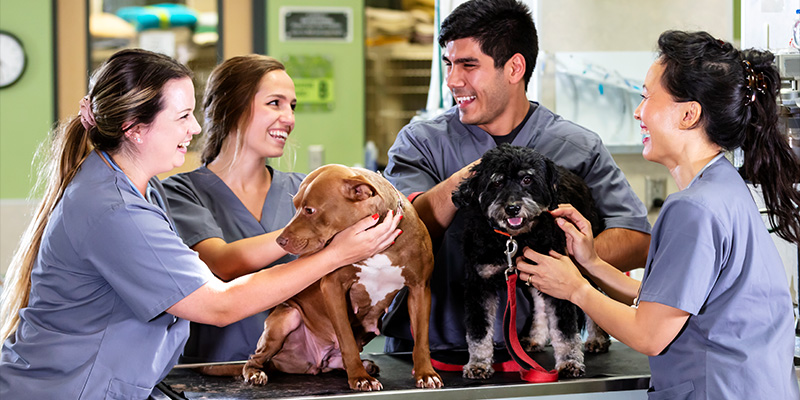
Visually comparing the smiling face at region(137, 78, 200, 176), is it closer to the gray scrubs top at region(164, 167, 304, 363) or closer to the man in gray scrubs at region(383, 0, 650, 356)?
the gray scrubs top at region(164, 167, 304, 363)

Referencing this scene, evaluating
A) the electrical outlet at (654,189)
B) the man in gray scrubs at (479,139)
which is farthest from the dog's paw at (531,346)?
the electrical outlet at (654,189)

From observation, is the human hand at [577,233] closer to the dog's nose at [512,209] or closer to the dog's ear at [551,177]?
the dog's ear at [551,177]

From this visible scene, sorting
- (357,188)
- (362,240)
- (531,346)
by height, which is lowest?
(531,346)

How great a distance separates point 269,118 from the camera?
6.81 ft

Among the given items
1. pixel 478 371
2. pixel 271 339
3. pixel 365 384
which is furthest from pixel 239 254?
pixel 478 371

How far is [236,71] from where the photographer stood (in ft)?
6.93

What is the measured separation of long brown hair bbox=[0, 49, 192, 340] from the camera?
57.9 inches

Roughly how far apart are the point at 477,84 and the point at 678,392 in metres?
0.95

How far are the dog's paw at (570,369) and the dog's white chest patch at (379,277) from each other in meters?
0.38

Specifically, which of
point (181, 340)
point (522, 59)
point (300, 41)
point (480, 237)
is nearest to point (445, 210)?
point (480, 237)

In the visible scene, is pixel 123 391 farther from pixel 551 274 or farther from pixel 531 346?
pixel 531 346

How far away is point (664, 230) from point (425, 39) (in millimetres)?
4312

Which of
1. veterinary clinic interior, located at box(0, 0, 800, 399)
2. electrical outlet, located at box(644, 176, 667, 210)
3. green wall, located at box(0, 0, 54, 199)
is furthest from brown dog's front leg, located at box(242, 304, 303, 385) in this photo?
green wall, located at box(0, 0, 54, 199)

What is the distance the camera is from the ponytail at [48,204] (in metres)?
1.50
